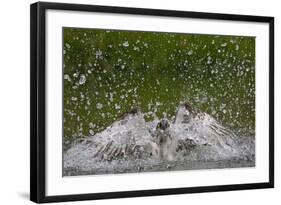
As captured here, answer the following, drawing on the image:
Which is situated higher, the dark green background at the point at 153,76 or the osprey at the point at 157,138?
the dark green background at the point at 153,76

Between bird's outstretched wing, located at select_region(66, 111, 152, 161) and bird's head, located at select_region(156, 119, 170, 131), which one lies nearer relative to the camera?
bird's outstretched wing, located at select_region(66, 111, 152, 161)

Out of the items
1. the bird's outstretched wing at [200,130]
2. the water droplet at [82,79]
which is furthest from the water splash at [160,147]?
the water droplet at [82,79]

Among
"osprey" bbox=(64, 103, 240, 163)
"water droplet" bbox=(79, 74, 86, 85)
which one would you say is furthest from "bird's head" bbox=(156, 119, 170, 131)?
"water droplet" bbox=(79, 74, 86, 85)

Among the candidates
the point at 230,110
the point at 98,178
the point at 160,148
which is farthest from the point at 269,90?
the point at 98,178

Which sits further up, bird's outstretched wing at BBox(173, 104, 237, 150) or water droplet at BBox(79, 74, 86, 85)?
water droplet at BBox(79, 74, 86, 85)

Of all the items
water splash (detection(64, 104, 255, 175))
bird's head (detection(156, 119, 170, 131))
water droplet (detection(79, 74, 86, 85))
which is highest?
water droplet (detection(79, 74, 86, 85))

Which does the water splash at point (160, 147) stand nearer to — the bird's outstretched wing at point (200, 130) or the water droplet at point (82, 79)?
the bird's outstretched wing at point (200, 130)

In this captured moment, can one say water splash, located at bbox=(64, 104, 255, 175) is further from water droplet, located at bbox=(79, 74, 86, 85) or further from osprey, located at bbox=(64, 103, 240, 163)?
water droplet, located at bbox=(79, 74, 86, 85)
